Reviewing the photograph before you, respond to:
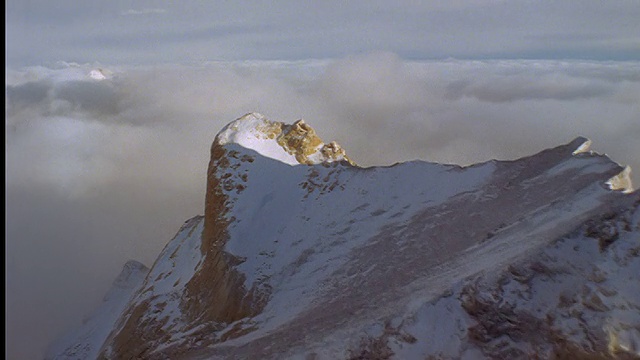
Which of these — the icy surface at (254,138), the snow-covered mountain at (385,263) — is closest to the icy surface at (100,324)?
the snow-covered mountain at (385,263)

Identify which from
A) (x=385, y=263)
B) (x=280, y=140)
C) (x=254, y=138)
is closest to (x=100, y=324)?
(x=254, y=138)

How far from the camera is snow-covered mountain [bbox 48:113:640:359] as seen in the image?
22000mm

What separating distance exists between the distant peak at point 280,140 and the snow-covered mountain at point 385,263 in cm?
14

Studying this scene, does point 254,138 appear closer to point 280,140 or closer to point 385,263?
point 280,140

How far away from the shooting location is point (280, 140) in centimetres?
4841

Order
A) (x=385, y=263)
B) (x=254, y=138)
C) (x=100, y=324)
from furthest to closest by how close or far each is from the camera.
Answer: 1. (x=100, y=324)
2. (x=254, y=138)
3. (x=385, y=263)

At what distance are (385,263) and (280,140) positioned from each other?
18999mm

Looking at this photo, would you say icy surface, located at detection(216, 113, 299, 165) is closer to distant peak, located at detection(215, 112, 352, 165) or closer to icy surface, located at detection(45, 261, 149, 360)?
distant peak, located at detection(215, 112, 352, 165)

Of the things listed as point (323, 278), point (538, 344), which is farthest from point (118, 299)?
point (538, 344)

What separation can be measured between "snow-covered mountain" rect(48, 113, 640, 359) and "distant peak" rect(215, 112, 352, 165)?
14 cm

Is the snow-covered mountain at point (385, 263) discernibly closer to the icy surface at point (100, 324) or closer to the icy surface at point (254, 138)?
the icy surface at point (254, 138)

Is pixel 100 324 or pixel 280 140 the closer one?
pixel 280 140

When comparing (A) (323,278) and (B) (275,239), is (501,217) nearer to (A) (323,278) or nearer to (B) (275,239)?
(A) (323,278)

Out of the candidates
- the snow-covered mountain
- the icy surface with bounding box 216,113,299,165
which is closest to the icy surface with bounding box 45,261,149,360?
the snow-covered mountain
